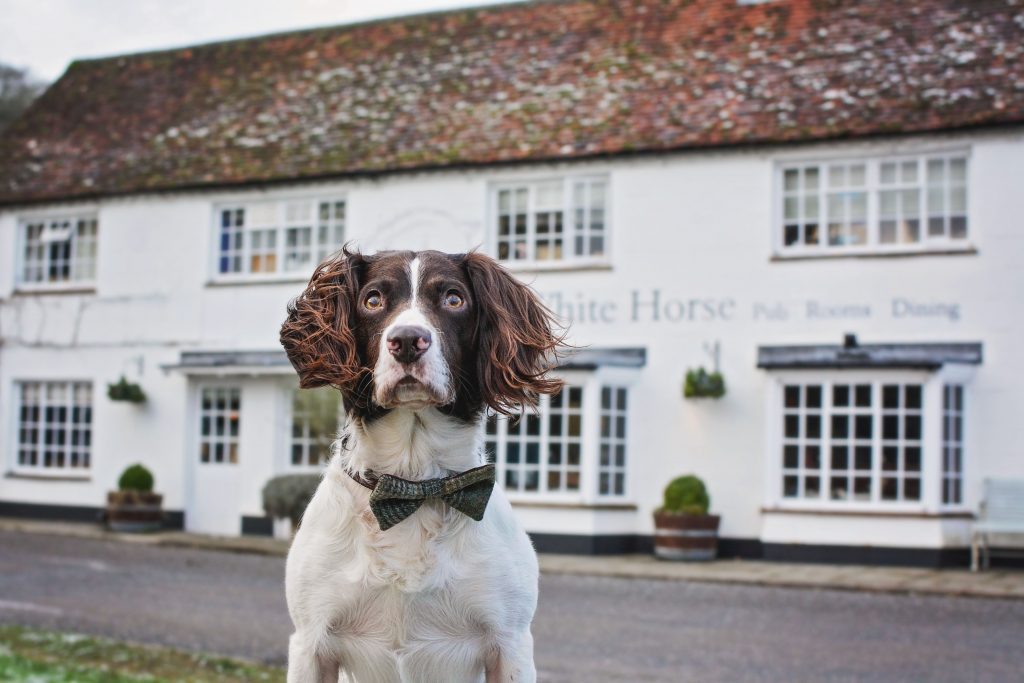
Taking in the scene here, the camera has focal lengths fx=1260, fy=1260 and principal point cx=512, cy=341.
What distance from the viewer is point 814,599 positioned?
41.7 feet

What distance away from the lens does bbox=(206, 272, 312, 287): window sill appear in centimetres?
1980

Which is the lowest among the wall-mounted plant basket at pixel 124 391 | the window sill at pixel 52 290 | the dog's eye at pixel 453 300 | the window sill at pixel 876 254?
the wall-mounted plant basket at pixel 124 391

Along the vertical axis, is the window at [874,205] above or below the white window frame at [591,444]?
above

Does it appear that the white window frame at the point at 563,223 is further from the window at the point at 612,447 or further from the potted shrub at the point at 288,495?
the potted shrub at the point at 288,495

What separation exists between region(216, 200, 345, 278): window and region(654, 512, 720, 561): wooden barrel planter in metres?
7.04

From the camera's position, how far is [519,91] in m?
19.5

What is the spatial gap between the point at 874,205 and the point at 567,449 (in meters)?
5.26

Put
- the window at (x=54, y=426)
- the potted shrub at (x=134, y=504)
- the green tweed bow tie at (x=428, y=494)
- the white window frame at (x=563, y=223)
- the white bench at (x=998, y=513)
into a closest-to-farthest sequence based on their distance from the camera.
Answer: the green tweed bow tie at (x=428, y=494), the white bench at (x=998, y=513), the white window frame at (x=563, y=223), the potted shrub at (x=134, y=504), the window at (x=54, y=426)

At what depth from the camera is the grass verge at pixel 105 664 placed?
6.93 m

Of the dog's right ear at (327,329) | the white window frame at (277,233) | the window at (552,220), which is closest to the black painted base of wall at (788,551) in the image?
the window at (552,220)

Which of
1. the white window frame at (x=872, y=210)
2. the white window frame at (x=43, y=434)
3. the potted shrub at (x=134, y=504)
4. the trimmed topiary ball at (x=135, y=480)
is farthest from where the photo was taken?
the white window frame at (x=43, y=434)

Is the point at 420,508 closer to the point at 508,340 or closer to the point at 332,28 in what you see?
the point at 508,340

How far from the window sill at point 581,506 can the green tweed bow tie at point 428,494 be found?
13924 mm

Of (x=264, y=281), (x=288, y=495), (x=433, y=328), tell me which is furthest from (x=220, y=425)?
(x=433, y=328)
